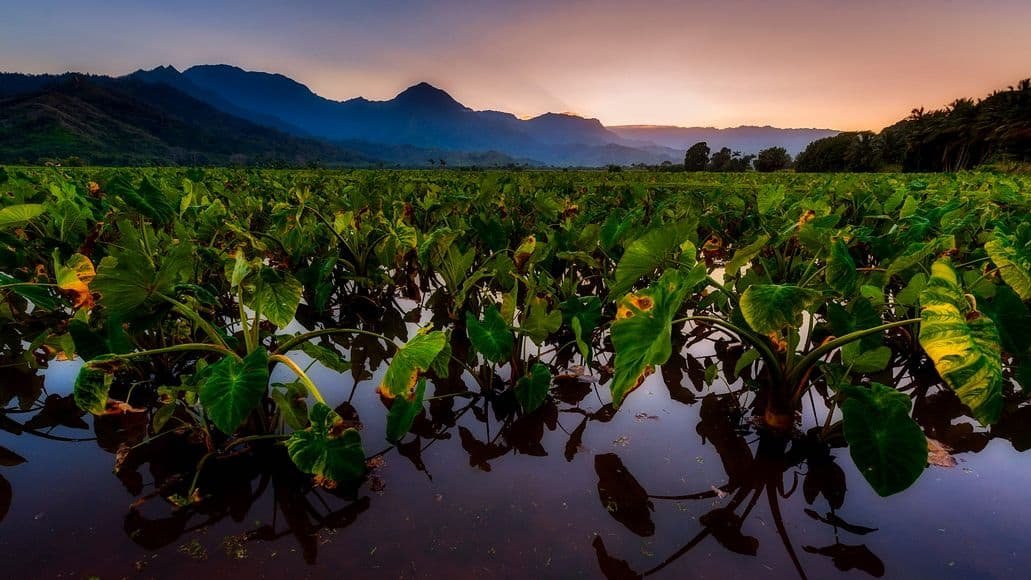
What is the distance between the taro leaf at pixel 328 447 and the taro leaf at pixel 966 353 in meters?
1.46

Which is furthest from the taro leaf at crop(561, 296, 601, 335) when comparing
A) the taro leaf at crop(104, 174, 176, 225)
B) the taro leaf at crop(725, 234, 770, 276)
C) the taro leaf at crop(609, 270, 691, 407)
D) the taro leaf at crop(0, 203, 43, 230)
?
the taro leaf at crop(0, 203, 43, 230)

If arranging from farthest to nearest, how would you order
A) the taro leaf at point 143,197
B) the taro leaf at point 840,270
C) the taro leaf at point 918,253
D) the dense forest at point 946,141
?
the dense forest at point 946,141, the taro leaf at point 143,197, the taro leaf at point 918,253, the taro leaf at point 840,270

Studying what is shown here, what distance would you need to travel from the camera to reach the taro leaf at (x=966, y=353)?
40.3 inches

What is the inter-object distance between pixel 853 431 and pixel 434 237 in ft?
Result: 6.93

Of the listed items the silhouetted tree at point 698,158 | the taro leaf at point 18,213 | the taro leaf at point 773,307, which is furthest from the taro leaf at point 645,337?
the silhouetted tree at point 698,158

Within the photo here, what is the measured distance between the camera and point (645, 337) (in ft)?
4.28

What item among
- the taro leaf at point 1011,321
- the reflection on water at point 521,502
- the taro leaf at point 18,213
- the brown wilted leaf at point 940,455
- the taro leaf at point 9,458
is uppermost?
the taro leaf at point 18,213

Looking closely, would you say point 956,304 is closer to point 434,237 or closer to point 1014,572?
point 1014,572

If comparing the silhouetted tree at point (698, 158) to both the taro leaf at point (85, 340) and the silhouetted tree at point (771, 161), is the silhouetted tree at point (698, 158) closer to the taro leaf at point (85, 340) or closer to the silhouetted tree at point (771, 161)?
the silhouetted tree at point (771, 161)

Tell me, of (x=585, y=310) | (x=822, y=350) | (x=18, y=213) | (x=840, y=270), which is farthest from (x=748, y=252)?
(x=18, y=213)

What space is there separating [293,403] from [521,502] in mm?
962

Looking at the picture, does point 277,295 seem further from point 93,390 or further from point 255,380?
point 93,390

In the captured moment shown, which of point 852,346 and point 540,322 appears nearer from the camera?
point 852,346

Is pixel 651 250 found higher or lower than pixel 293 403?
higher
